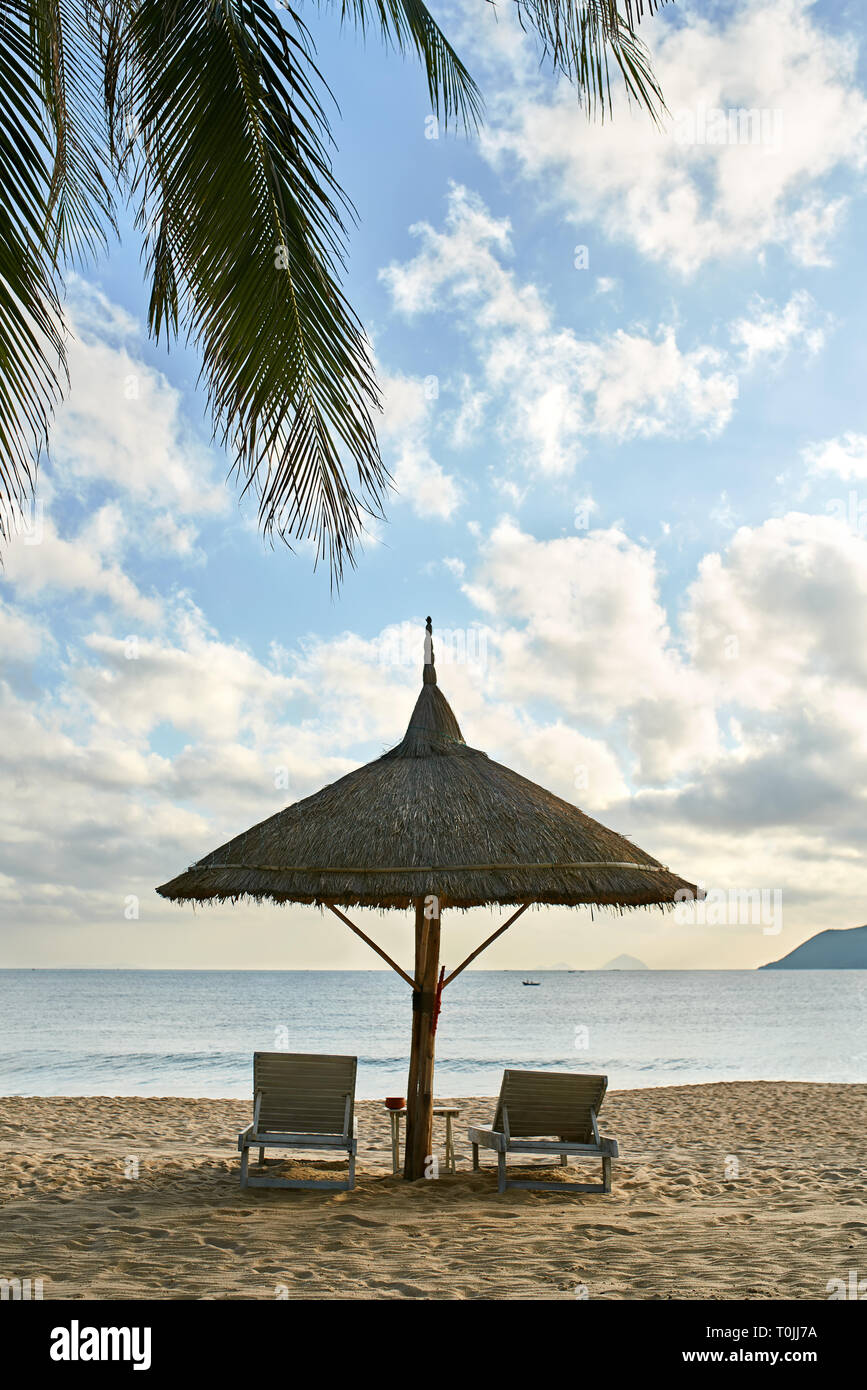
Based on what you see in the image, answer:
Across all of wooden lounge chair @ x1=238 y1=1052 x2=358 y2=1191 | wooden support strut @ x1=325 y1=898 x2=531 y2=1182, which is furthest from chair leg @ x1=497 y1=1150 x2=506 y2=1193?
wooden lounge chair @ x1=238 y1=1052 x2=358 y2=1191

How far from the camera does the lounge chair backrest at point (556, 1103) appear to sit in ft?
19.7

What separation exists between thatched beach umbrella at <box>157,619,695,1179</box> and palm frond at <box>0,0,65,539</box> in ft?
10.6

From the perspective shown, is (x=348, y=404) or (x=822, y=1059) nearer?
(x=348, y=404)

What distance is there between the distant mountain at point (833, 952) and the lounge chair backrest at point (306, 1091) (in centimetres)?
13382

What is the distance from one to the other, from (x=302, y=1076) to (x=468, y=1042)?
26256 mm

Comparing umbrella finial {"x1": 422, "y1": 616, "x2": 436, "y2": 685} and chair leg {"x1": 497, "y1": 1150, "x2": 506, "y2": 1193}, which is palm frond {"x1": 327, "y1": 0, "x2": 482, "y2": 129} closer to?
umbrella finial {"x1": 422, "y1": 616, "x2": 436, "y2": 685}

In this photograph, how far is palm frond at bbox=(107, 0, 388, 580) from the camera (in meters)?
3.35

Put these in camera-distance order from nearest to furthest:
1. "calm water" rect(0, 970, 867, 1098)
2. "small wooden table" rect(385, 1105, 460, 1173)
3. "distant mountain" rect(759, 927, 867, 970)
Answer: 1. "small wooden table" rect(385, 1105, 460, 1173)
2. "calm water" rect(0, 970, 867, 1098)
3. "distant mountain" rect(759, 927, 867, 970)

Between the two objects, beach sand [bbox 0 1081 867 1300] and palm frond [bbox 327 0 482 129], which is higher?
palm frond [bbox 327 0 482 129]

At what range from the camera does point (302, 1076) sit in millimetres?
6043

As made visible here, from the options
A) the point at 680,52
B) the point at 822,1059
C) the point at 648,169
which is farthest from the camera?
the point at 822,1059

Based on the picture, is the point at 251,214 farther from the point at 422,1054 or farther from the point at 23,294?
the point at 422,1054
